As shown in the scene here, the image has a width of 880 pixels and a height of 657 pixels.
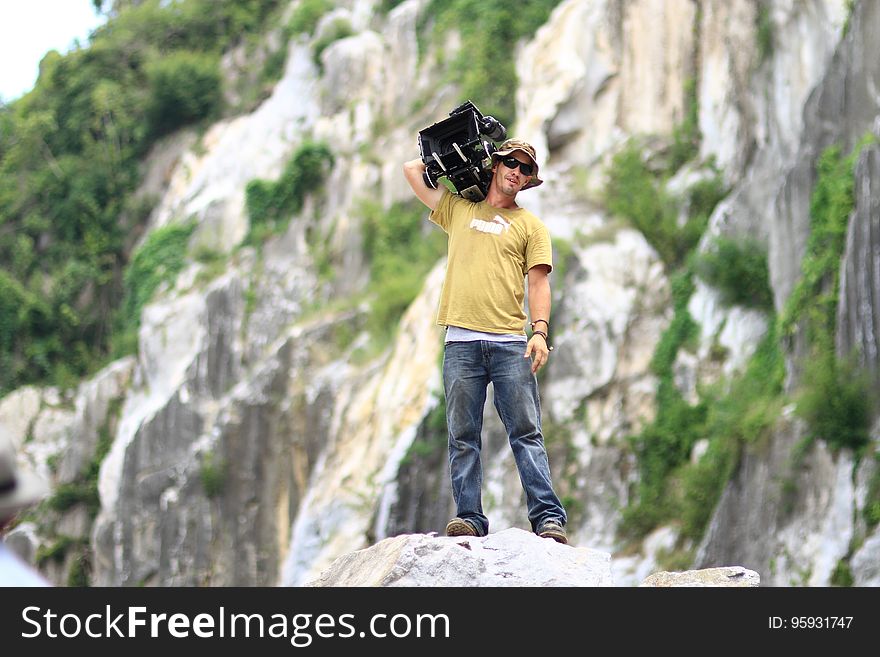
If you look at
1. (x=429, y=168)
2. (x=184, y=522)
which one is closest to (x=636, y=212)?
(x=184, y=522)

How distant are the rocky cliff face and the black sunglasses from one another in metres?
7.26

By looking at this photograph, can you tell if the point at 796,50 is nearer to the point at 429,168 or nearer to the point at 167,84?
the point at 429,168

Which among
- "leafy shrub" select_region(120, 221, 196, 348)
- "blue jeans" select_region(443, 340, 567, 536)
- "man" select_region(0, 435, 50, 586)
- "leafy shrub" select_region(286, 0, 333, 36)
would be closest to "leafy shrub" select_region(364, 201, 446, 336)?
"leafy shrub" select_region(120, 221, 196, 348)

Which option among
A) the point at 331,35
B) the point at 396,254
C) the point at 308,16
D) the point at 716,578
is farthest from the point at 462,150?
the point at 308,16

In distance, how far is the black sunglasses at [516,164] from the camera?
24.1ft

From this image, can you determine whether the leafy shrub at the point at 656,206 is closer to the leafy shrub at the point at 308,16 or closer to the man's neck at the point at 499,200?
the man's neck at the point at 499,200

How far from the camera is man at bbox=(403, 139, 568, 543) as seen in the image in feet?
23.9

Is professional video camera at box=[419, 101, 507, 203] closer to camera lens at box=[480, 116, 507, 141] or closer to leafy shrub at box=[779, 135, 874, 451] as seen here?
camera lens at box=[480, 116, 507, 141]

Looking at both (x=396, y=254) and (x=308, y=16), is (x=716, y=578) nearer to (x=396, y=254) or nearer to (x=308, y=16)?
(x=396, y=254)

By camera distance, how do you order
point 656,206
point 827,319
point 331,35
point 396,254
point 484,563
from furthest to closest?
point 331,35 → point 396,254 → point 656,206 → point 827,319 → point 484,563

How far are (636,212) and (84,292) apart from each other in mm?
23040

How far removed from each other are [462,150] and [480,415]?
1493 mm

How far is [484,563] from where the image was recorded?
662 cm

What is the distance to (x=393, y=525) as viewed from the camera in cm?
1975
